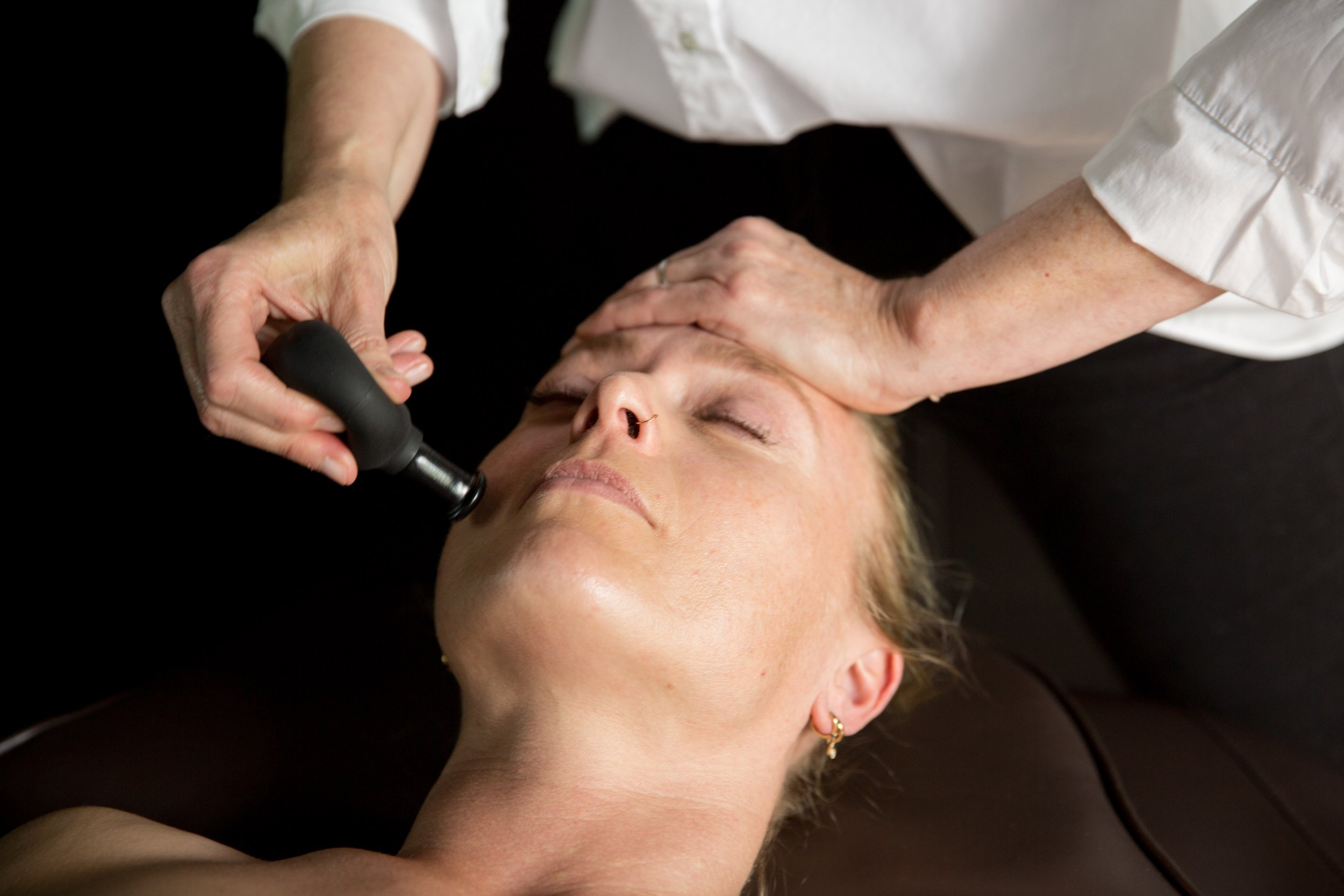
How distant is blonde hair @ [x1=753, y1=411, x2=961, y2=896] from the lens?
4.21 feet

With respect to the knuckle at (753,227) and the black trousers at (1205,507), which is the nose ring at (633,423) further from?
the black trousers at (1205,507)

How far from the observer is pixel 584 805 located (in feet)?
3.37

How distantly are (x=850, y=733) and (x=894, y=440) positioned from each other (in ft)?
1.63

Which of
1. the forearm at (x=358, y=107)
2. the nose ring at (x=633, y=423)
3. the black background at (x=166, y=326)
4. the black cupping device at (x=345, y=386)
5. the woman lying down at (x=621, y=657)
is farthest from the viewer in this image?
the black background at (x=166, y=326)

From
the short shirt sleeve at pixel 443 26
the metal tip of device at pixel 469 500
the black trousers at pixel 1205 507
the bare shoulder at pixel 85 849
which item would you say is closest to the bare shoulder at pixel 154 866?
the bare shoulder at pixel 85 849

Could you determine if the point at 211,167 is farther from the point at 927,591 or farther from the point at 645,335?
the point at 927,591

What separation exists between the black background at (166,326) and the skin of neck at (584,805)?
57 centimetres

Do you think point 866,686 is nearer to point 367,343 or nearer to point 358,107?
point 367,343

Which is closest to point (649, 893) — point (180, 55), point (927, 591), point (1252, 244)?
point (927, 591)

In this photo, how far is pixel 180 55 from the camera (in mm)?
1485

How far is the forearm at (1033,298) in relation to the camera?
3.35ft

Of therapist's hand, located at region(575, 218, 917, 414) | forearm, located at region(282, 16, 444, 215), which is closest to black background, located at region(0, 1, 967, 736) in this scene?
forearm, located at region(282, 16, 444, 215)

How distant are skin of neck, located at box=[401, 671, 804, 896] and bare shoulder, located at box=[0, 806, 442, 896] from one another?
0.21 ft

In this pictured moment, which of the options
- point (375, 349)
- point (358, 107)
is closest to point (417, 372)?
point (375, 349)
